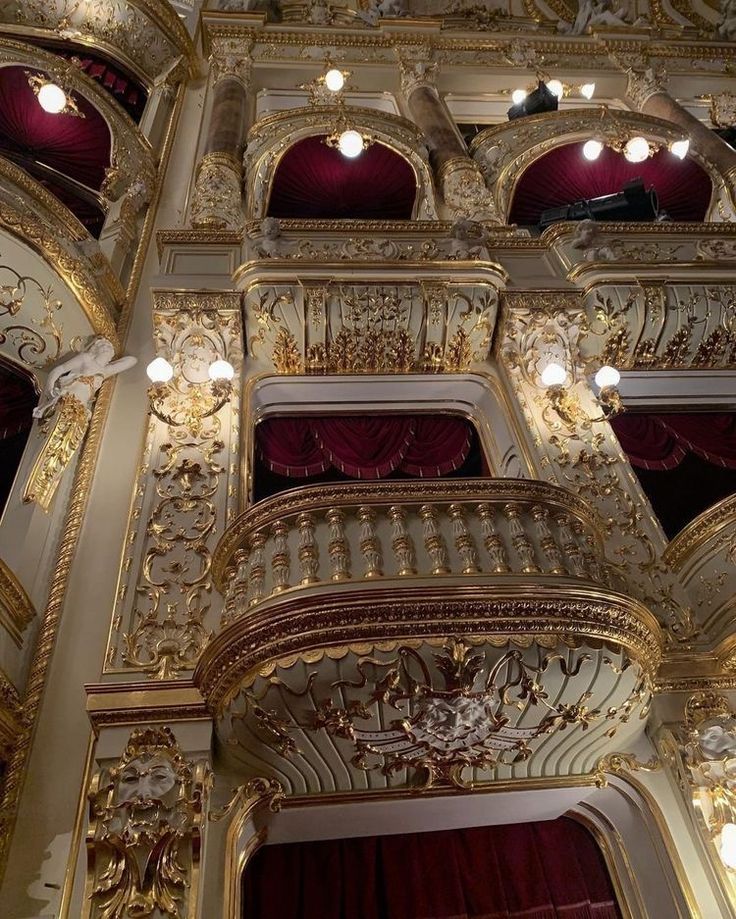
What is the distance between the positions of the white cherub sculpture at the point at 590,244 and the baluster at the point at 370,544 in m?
4.04

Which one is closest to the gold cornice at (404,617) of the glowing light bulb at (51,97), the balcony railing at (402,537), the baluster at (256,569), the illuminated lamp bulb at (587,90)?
the balcony railing at (402,537)

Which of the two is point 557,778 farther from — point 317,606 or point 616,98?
point 616,98

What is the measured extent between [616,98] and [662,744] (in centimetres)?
1101

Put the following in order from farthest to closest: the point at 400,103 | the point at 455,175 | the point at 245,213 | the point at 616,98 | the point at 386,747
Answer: the point at 616,98 → the point at 400,103 → the point at 455,175 → the point at 245,213 → the point at 386,747

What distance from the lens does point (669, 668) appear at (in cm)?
452

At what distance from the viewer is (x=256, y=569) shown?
13.7 feet

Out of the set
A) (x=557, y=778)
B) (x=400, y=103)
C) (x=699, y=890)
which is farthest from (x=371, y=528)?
(x=400, y=103)

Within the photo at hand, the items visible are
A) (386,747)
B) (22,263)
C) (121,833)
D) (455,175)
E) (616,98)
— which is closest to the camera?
(121,833)

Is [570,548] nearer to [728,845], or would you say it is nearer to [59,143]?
[728,845]

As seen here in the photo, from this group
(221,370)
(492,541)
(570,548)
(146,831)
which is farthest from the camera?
(221,370)

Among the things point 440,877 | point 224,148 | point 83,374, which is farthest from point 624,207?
point 440,877

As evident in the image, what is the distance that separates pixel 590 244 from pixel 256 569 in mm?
4950

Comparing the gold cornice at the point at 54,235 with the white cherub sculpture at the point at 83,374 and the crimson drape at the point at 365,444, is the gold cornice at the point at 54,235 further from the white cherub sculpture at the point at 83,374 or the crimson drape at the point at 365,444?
the crimson drape at the point at 365,444

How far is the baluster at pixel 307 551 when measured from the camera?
12.9ft
